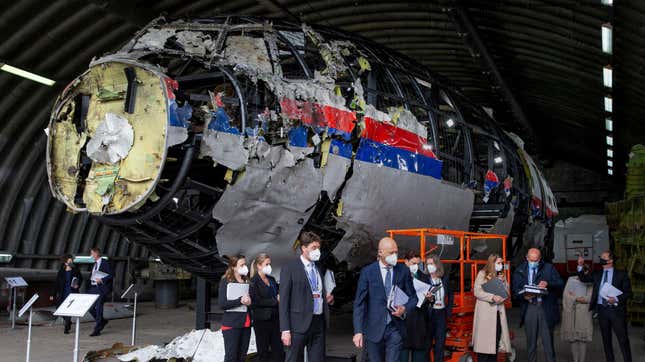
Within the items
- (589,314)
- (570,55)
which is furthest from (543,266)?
(570,55)

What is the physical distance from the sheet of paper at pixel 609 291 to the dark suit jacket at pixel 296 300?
4435mm

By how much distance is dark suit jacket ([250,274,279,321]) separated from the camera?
23.0 ft

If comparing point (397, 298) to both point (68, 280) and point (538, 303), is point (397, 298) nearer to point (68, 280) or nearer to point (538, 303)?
point (538, 303)

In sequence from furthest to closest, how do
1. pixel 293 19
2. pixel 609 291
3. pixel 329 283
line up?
1. pixel 293 19
2. pixel 609 291
3. pixel 329 283

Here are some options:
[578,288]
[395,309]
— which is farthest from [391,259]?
[578,288]

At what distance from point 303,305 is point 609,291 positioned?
14.9 ft

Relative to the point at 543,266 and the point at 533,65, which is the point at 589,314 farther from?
the point at 533,65

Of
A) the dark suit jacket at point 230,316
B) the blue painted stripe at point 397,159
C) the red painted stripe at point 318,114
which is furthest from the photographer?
the blue painted stripe at point 397,159

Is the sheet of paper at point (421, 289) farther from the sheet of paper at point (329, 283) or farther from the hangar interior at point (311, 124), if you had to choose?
the hangar interior at point (311, 124)

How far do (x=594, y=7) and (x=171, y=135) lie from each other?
440 inches

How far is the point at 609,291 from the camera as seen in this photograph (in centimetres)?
850

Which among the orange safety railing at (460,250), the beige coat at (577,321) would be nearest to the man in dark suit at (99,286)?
the orange safety railing at (460,250)

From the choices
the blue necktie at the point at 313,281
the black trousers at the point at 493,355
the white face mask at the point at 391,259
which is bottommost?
the black trousers at the point at 493,355

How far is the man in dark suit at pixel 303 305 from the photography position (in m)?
6.20
